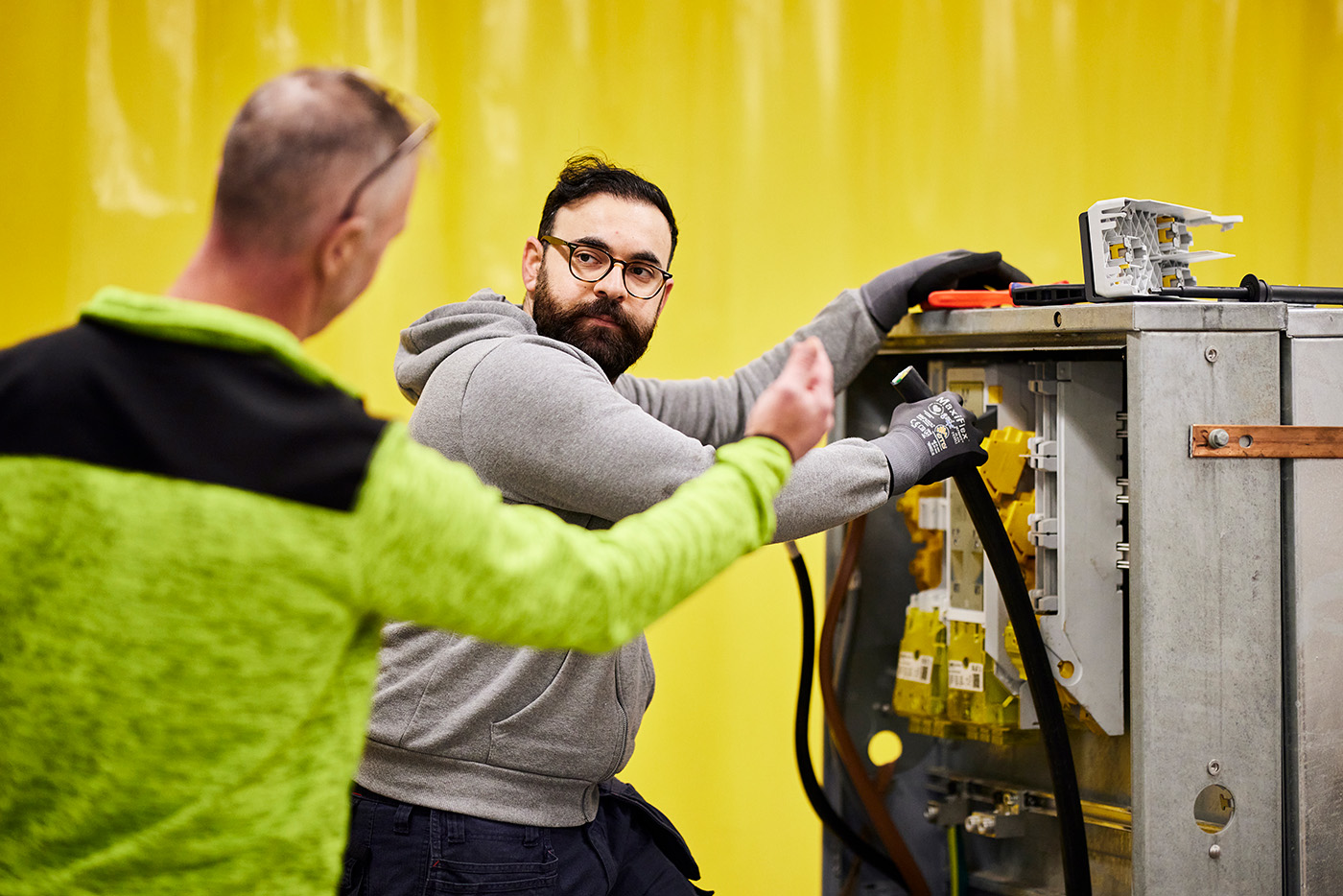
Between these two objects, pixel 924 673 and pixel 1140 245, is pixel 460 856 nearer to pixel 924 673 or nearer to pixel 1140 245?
pixel 924 673

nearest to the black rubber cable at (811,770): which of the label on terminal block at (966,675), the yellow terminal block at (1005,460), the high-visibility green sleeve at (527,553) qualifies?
the label on terminal block at (966,675)

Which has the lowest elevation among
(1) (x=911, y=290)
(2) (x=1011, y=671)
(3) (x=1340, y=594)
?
(2) (x=1011, y=671)

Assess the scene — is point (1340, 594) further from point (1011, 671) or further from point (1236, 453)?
point (1011, 671)

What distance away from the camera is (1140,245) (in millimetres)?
1766

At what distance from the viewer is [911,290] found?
195 cm

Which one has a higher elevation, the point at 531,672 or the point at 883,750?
the point at 531,672

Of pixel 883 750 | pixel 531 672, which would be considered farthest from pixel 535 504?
pixel 883 750

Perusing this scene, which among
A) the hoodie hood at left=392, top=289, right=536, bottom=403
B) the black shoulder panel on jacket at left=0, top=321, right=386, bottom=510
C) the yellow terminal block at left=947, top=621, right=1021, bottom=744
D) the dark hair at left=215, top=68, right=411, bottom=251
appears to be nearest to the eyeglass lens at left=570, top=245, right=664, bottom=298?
the hoodie hood at left=392, top=289, right=536, bottom=403

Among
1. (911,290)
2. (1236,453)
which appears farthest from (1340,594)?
(911,290)

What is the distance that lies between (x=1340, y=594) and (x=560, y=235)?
124cm

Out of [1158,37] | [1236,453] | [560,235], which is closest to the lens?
[1236,453]

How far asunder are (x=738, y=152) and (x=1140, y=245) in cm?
152

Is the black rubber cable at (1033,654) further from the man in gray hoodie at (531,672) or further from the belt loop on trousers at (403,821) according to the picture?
Result: the belt loop on trousers at (403,821)

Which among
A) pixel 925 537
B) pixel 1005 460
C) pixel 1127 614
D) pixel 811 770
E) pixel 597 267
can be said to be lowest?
pixel 811 770
